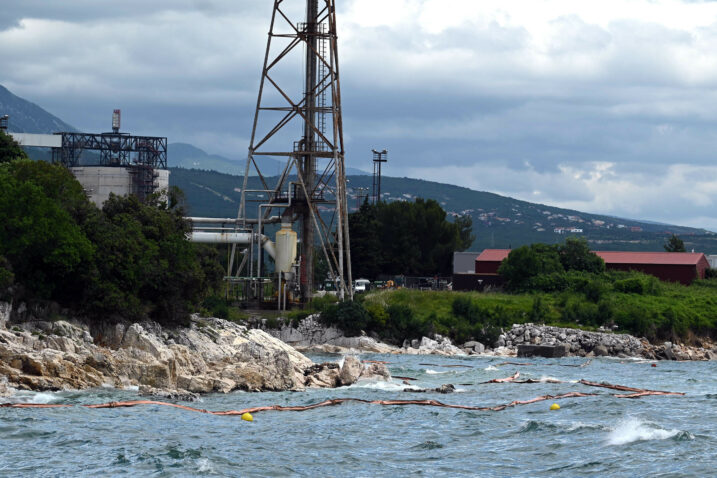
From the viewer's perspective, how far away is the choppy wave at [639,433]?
23.0 m

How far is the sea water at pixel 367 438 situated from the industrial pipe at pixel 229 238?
32.9m

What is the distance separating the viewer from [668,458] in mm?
21000

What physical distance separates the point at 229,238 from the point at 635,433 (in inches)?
1761

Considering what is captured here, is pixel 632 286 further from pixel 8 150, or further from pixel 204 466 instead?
pixel 204 466

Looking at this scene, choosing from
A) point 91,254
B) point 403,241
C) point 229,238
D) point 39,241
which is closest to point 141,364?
point 39,241

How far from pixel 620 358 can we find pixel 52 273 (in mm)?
29359

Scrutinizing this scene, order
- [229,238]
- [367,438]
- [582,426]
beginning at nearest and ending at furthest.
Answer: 1. [367,438]
2. [582,426]
3. [229,238]

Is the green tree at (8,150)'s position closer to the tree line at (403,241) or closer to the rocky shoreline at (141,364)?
the rocky shoreline at (141,364)

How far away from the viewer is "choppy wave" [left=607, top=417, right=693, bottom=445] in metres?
23.0

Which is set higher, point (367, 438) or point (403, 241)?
point (403, 241)

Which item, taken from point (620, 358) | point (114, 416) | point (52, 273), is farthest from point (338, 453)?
point (620, 358)

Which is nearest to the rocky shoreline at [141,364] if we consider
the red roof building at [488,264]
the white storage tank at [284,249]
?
the white storage tank at [284,249]

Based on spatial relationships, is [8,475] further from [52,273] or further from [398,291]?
[398,291]

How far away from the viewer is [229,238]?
65.6 meters
